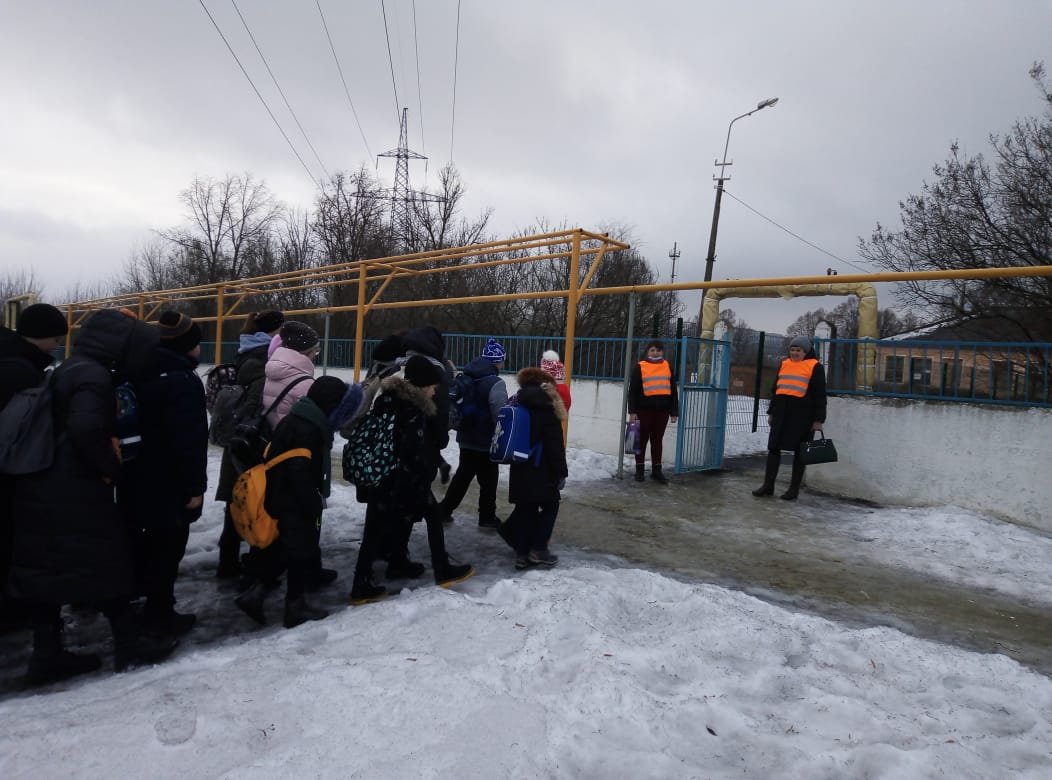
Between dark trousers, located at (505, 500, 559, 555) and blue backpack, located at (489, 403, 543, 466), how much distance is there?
29 centimetres

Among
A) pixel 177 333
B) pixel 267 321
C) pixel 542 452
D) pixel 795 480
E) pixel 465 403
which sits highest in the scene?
pixel 267 321

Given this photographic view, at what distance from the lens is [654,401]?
719cm

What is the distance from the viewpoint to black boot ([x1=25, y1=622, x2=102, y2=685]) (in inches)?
104

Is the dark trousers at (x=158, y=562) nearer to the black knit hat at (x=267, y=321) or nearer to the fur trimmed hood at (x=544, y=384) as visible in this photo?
the black knit hat at (x=267, y=321)

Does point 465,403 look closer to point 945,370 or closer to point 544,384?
point 544,384

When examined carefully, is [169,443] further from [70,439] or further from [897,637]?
[897,637]

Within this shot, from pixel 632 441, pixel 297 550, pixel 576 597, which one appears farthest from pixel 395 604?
pixel 632 441

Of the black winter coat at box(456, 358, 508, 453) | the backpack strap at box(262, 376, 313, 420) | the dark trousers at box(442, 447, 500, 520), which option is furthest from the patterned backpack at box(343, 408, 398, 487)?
the dark trousers at box(442, 447, 500, 520)

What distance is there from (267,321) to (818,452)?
520cm

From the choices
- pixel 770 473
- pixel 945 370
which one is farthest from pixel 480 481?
pixel 945 370

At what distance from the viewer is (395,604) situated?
3.28 metres

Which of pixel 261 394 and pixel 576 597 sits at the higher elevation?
pixel 261 394

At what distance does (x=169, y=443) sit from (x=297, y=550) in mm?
764

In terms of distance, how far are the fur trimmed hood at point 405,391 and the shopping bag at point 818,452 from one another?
4424mm
